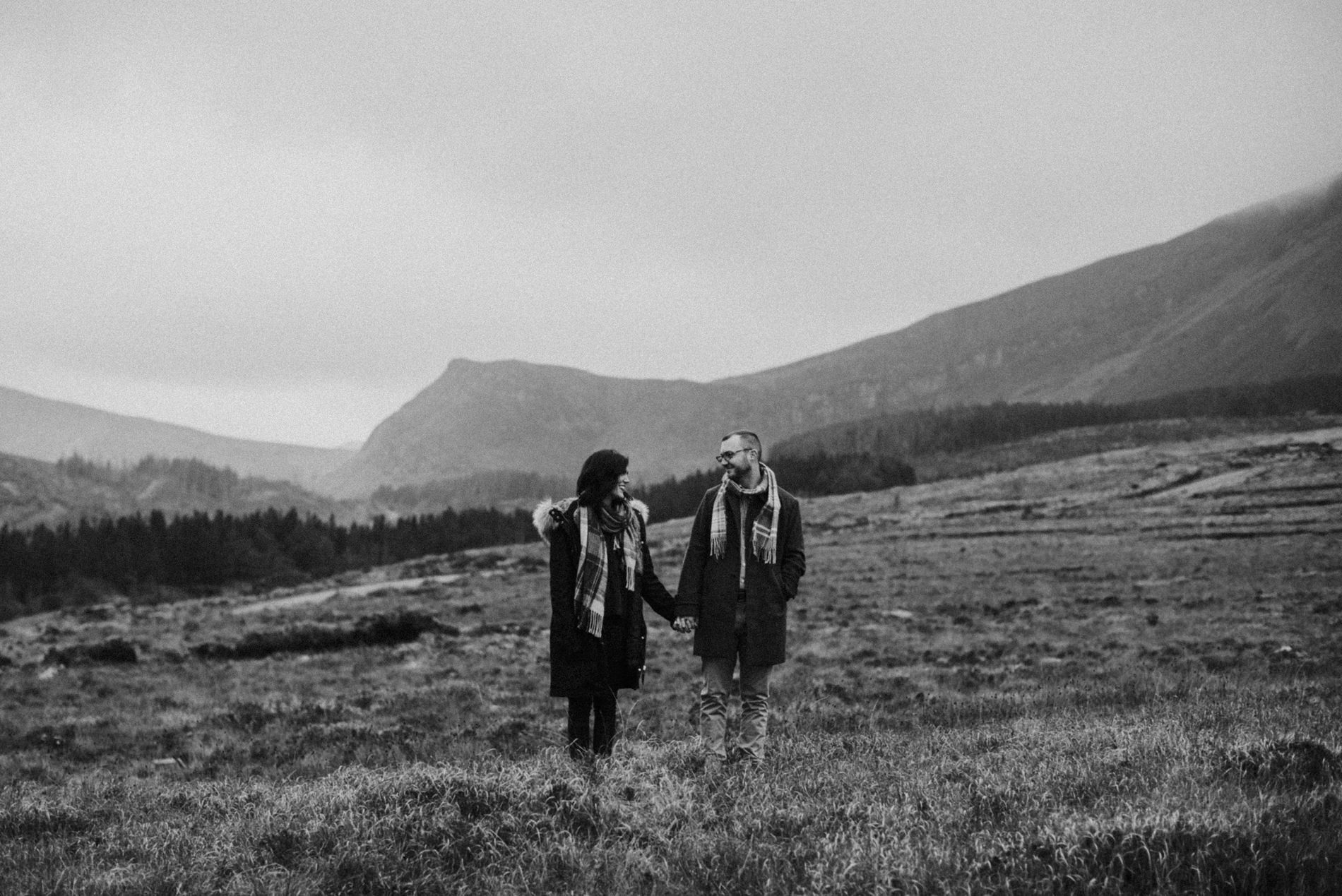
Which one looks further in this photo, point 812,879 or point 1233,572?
point 1233,572

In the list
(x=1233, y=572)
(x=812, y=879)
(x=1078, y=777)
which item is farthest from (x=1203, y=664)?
(x=1233, y=572)

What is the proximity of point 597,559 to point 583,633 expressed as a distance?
66 centimetres

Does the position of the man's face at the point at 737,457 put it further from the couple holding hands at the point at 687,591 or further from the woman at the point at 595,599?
the woman at the point at 595,599

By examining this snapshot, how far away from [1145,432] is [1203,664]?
171m

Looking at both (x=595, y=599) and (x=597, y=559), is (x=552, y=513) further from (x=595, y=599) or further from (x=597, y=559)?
(x=595, y=599)

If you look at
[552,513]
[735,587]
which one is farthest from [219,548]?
[735,587]

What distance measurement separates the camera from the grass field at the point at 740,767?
15.8 ft

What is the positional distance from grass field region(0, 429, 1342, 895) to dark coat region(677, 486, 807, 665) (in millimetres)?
1087

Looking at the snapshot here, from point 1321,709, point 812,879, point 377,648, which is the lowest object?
point 377,648

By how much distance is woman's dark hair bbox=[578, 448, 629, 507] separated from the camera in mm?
8164

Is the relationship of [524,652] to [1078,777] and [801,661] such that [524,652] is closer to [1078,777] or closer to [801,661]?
[801,661]

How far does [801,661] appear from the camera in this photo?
20.4 metres

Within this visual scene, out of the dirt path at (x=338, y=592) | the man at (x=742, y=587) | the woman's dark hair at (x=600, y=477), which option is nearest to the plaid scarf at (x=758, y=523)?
the man at (x=742, y=587)

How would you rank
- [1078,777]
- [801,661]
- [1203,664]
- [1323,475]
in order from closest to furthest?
[1078,777] → [1203,664] → [801,661] → [1323,475]
